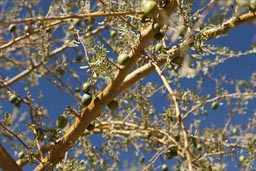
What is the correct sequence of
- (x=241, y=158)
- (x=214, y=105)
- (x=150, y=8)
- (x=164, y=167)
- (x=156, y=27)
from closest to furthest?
(x=150, y=8) < (x=156, y=27) < (x=164, y=167) < (x=241, y=158) < (x=214, y=105)

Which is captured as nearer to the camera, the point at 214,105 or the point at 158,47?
the point at 158,47

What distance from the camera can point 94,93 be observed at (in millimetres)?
2736

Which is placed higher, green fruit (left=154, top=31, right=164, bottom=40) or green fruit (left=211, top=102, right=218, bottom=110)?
green fruit (left=154, top=31, right=164, bottom=40)

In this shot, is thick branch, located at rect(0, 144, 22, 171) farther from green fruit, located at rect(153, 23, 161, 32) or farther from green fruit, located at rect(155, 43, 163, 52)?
green fruit, located at rect(153, 23, 161, 32)

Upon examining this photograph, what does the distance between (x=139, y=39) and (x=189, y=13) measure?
313 millimetres

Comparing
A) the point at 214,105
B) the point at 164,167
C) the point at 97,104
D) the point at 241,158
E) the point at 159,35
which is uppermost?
the point at 159,35

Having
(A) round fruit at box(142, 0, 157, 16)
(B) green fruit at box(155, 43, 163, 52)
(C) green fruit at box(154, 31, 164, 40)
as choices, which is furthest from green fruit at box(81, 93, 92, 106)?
(A) round fruit at box(142, 0, 157, 16)

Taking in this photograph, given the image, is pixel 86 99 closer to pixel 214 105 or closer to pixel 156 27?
pixel 156 27

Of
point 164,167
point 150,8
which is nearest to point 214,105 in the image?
point 164,167

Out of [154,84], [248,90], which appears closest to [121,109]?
[154,84]

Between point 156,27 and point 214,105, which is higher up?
point 156,27

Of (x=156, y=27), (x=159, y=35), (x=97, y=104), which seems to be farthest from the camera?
(x=97, y=104)

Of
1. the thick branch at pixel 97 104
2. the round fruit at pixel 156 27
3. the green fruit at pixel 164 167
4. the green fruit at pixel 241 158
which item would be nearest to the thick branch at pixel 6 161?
the thick branch at pixel 97 104

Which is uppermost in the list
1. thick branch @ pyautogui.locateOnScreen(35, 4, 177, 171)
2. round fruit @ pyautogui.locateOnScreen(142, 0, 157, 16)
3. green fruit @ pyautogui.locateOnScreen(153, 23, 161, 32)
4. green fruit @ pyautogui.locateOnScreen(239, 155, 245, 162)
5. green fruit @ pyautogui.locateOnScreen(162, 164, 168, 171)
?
round fruit @ pyautogui.locateOnScreen(142, 0, 157, 16)
